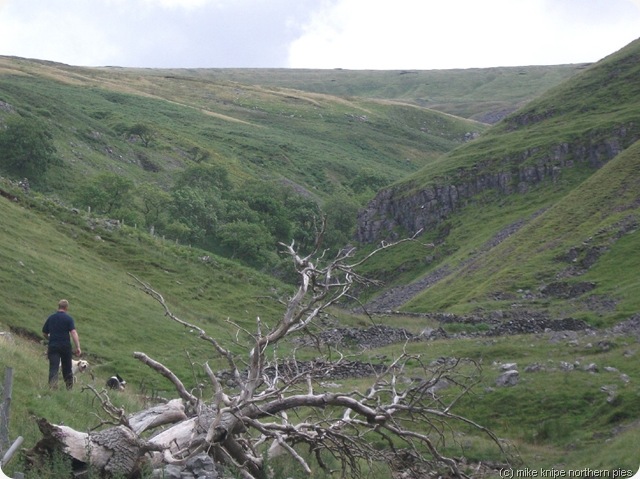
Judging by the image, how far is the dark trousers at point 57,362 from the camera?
59.3 ft

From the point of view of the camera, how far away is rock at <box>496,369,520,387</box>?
27156mm

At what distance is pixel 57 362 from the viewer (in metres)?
18.3

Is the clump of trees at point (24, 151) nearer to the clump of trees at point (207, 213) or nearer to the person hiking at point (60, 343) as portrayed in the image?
the clump of trees at point (207, 213)

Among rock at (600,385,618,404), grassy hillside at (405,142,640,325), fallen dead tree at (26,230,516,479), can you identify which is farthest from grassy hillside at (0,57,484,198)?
fallen dead tree at (26,230,516,479)

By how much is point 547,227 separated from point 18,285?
45942 mm

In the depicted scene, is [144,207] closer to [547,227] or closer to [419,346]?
[547,227]

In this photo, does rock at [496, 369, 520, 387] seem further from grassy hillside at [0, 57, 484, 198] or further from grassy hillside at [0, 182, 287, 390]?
grassy hillside at [0, 57, 484, 198]

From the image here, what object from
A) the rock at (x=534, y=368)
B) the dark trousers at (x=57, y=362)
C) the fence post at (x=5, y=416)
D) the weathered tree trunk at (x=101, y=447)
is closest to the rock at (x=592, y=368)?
the rock at (x=534, y=368)

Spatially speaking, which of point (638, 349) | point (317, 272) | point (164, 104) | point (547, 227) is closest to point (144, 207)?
point (547, 227)

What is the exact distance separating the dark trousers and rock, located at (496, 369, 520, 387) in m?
14.9

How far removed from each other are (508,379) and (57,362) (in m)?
15.6

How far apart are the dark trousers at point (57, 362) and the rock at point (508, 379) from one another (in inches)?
587

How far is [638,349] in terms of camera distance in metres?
29.2

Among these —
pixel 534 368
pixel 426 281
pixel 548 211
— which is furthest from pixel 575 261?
pixel 534 368
